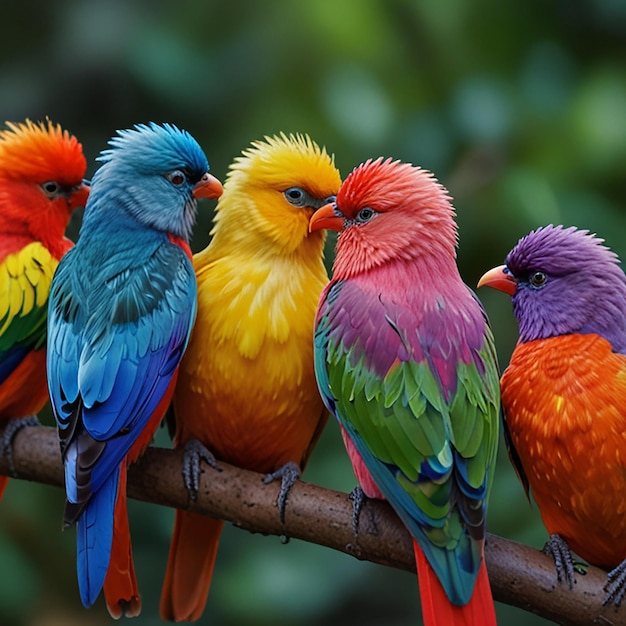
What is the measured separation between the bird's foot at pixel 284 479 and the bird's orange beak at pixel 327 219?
58cm

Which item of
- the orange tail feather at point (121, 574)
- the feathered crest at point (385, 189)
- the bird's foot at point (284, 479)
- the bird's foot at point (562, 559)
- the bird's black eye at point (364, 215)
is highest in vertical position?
the feathered crest at point (385, 189)

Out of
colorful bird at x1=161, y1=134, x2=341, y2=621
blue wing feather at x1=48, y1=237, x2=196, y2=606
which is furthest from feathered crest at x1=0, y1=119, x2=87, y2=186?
colorful bird at x1=161, y1=134, x2=341, y2=621

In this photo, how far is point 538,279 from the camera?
243 centimetres

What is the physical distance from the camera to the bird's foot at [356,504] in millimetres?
2238

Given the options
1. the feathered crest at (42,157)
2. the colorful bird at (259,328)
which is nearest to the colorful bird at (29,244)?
the feathered crest at (42,157)

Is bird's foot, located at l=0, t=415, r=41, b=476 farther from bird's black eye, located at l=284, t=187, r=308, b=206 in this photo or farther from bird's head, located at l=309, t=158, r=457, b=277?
bird's head, located at l=309, t=158, r=457, b=277

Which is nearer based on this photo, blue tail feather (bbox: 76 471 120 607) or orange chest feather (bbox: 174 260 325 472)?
blue tail feather (bbox: 76 471 120 607)

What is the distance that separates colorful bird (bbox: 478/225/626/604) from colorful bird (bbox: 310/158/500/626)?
6.4 inches

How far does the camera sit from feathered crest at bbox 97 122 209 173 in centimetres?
239

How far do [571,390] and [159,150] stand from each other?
1092mm

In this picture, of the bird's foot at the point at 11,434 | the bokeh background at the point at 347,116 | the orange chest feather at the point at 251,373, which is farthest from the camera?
the bokeh background at the point at 347,116

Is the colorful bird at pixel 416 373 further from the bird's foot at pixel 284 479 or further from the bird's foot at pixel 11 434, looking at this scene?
the bird's foot at pixel 11 434

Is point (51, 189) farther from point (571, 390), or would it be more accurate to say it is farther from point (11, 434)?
point (571, 390)

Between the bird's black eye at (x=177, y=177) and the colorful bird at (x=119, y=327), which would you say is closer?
the colorful bird at (x=119, y=327)
